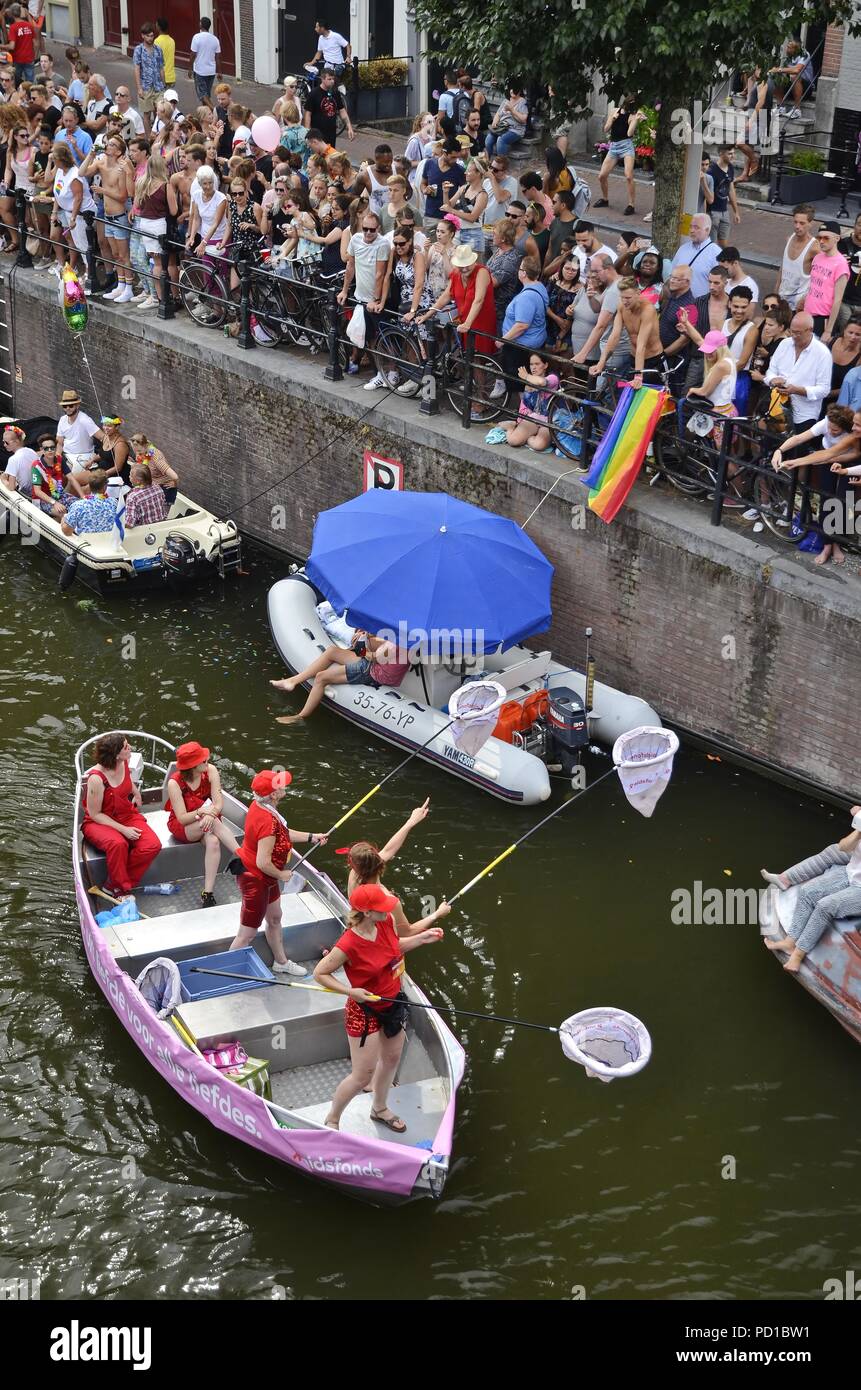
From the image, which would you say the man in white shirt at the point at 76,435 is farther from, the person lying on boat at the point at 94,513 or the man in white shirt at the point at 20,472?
the person lying on boat at the point at 94,513

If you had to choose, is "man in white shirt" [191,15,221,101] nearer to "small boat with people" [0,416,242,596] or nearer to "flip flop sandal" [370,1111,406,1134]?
"small boat with people" [0,416,242,596]

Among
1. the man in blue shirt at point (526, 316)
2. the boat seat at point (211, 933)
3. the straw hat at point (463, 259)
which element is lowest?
the boat seat at point (211, 933)

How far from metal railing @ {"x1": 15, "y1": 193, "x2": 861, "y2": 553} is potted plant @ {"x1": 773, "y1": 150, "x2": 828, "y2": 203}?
22.8 feet

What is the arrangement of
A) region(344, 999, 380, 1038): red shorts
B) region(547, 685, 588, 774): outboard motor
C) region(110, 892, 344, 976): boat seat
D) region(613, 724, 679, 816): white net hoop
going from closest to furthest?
1. region(344, 999, 380, 1038): red shorts
2. region(110, 892, 344, 976): boat seat
3. region(613, 724, 679, 816): white net hoop
4. region(547, 685, 588, 774): outboard motor

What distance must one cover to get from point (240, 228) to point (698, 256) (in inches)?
207

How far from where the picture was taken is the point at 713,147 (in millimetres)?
19922

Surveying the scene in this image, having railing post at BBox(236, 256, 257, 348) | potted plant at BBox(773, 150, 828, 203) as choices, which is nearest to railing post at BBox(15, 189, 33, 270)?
railing post at BBox(236, 256, 257, 348)

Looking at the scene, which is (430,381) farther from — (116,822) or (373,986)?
(373,986)

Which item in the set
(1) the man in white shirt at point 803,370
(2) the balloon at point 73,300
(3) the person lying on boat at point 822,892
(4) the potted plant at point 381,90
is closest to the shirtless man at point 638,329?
(1) the man in white shirt at point 803,370

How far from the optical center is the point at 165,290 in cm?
1748

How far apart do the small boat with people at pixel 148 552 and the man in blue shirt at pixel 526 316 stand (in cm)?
360

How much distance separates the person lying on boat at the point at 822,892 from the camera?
33.1 feet

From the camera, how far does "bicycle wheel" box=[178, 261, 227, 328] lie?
1711cm

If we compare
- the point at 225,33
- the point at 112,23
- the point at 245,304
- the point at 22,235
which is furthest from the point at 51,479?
the point at 112,23
